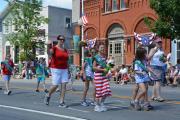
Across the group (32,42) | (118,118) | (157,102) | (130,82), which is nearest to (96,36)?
(32,42)

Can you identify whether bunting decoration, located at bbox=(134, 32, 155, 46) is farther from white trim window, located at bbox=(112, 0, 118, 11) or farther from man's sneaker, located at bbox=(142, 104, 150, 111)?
man's sneaker, located at bbox=(142, 104, 150, 111)

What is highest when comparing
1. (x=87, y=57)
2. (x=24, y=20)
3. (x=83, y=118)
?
(x=24, y=20)

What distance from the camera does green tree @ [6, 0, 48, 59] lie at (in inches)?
1591

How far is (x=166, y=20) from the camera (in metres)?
23.9

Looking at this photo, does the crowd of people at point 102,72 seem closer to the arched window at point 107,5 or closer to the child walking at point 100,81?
the child walking at point 100,81

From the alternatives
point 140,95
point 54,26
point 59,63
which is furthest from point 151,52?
point 54,26

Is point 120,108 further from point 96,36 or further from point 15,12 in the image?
point 15,12

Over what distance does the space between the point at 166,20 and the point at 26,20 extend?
63.7 ft

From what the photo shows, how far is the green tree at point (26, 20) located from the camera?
4041cm

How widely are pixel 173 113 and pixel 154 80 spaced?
2194mm

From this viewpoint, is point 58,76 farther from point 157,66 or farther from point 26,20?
point 26,20

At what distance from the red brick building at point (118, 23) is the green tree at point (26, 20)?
473 cm

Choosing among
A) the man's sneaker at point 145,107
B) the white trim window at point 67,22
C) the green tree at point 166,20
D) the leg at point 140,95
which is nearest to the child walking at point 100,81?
the leg at point 140,95

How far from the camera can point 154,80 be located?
43.6 feet
